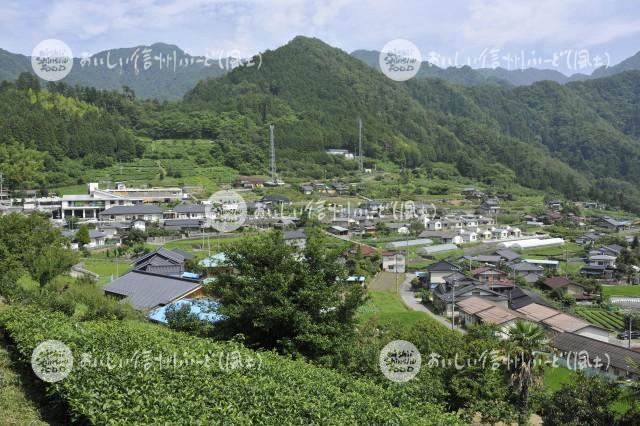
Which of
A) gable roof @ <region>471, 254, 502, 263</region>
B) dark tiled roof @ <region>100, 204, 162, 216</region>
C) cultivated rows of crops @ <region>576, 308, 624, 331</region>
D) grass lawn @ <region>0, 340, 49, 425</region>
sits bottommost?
cultivated rows of crops @ <region>576, 308, 624, 331</region>

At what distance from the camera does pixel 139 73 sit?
141500 mm

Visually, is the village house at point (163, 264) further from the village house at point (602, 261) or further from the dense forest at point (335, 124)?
the dense forest at point (335, 124)

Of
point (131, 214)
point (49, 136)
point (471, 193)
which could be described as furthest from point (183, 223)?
point (471, 193)

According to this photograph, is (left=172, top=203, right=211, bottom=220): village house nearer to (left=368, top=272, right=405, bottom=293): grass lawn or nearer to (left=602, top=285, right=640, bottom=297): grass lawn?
(left=368, top=272, right=405, bottom=293): grass lawn

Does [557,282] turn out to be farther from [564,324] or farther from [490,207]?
[490,207]

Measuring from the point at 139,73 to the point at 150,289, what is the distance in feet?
453

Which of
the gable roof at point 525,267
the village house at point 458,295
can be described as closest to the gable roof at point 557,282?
the gable roof at point 525,267

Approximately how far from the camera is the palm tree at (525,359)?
31.0 feet

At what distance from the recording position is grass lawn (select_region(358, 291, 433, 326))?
Result: 734 inches

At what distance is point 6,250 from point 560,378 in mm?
15087

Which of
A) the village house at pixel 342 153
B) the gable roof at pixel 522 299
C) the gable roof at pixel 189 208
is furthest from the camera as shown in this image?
the village house at pixel 342 153

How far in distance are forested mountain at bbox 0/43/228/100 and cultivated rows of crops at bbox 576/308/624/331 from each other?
9227 centimetres

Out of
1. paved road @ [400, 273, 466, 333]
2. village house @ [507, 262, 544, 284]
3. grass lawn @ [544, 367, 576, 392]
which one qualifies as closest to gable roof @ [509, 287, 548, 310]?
paved road @ [400, 273, 466, 333]

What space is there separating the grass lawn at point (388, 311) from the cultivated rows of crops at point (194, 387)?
1143 centimetres
